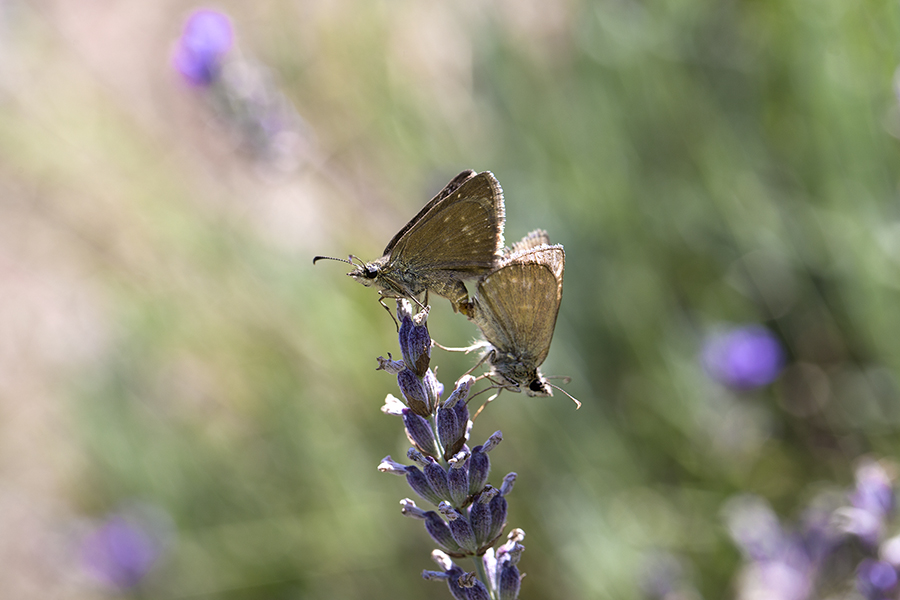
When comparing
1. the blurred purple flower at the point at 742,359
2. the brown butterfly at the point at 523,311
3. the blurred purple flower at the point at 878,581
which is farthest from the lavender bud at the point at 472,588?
the blurred purple flower at the point at 742,359

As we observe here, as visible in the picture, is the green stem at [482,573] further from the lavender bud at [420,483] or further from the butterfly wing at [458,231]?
the butterfly wing at [458,231]

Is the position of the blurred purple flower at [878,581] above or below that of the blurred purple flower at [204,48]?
below

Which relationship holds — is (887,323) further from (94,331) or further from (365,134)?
(94,331)

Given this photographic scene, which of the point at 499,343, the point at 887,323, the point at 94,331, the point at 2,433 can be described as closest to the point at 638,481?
the point at 887,323

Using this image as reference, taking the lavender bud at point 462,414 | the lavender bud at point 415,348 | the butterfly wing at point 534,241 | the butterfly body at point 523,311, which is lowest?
the lavender bud at point 462,414

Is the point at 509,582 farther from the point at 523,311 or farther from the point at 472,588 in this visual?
the point at 523,311

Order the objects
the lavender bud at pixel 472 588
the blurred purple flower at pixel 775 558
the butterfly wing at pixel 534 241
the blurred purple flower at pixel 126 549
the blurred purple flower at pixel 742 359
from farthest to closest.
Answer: the blurred purple flower at pixel 126 549 < the blurred purple flower at pixel 742 359 < the blurred purple flower at pixel 775 558 < the butterfly wing at pixel 534 241 < the lavender bud at pixel 472 588

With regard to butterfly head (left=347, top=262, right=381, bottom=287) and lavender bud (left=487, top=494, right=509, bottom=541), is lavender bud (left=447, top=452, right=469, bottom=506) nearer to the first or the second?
lavender bud (left=487, top=494, right=509, bottom=541)
